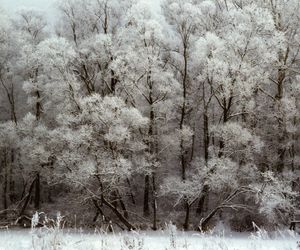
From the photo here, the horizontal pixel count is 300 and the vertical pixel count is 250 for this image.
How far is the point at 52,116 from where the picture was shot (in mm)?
29016

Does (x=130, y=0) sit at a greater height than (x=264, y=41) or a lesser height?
greater

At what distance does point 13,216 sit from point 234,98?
14672mm

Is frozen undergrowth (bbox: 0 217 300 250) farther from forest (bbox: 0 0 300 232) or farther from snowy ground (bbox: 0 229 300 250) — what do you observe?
forest (bbox: 0 0 300 232)

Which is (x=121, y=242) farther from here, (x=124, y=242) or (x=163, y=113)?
(x=163, y=113)

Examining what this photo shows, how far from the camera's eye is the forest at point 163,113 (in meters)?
21.3

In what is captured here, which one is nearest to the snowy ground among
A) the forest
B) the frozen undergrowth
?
the frozen undergrowth

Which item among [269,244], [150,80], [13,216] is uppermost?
[150,80]

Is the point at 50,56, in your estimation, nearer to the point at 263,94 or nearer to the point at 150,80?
the point at 150,80

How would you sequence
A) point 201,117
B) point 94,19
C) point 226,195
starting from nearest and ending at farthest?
point 226,195
point 94,19
point 201,117

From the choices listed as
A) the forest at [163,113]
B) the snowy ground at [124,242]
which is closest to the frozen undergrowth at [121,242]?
the snowy ground at [124,242]

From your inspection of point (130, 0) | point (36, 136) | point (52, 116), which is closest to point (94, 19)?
point (130, 0)

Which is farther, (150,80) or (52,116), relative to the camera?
(52,116)

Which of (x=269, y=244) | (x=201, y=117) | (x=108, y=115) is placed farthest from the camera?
(x=201, y=117)

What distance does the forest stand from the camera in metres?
21.3
